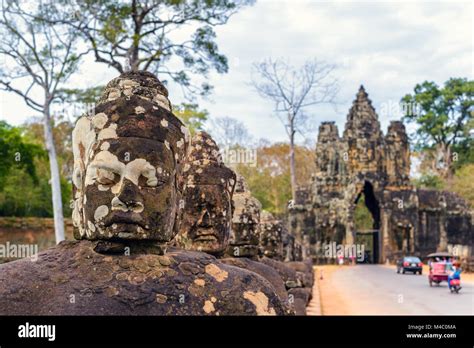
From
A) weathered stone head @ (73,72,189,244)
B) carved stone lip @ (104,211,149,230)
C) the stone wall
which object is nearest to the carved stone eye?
weathered stone head @ (73,72,189,244)

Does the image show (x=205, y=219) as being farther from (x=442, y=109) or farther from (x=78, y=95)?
(x=442, y=109)

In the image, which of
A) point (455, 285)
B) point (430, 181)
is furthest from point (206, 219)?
point (430, 181)

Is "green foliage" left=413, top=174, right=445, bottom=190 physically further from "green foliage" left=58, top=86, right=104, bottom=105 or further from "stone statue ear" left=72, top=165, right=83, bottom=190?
"stone statue ear" left=72, top=165, right=83, bottom=190

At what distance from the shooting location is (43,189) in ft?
86.5

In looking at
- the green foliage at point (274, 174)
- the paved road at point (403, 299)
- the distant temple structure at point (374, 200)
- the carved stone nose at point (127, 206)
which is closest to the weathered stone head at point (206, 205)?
the carved stone nose at point (127, 206)

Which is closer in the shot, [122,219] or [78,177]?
[122,219]

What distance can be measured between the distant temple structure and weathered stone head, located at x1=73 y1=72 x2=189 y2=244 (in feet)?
103

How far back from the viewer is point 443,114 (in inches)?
1896

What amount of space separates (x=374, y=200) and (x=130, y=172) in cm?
3579

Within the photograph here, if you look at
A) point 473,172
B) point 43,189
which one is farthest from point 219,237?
point 473,172

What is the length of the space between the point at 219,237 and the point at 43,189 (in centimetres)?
2351

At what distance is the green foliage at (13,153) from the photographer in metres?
22.6

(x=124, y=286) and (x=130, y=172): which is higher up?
(x=130, y=172)
